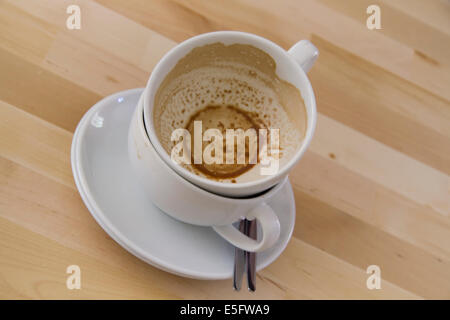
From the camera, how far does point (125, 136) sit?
1.72 feet

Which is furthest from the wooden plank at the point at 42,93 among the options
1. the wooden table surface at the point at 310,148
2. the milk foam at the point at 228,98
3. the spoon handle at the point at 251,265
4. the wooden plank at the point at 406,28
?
the wooden plank at the point at 406,28

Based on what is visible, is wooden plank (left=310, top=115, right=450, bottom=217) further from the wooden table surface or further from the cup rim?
the cup rim

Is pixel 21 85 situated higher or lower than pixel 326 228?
higher

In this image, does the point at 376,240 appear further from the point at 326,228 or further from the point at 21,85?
the point at 21,85

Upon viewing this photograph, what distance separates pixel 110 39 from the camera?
0.61 m

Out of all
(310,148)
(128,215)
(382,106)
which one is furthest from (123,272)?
(382,106)

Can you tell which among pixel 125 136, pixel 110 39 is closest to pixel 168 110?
pixel 125 136

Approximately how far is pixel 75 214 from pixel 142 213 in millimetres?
82

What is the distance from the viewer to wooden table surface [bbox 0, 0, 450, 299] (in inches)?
19.7

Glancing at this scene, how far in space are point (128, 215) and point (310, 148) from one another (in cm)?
27

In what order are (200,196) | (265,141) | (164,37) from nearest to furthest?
(200,196) → (265,141) → (164,37)

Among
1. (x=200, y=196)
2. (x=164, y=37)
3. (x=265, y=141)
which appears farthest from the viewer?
(x=164, y=37)
